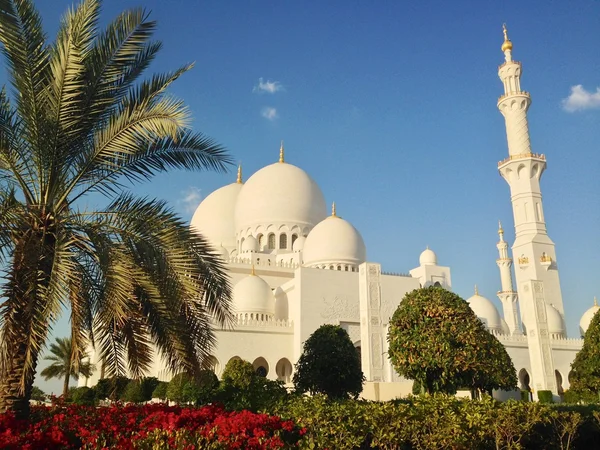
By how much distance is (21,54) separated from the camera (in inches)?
246

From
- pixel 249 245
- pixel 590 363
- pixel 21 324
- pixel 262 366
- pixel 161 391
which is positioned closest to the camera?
pixel 21 324

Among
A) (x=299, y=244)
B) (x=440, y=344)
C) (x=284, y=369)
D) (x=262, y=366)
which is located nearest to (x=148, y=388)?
(x=262, y=366)

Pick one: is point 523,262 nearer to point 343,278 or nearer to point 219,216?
point 343,278

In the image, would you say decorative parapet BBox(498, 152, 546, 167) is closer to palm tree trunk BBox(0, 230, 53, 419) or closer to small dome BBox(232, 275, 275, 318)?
small dome BBox(232, 275, 275, 318)

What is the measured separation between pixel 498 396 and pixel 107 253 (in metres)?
19.2

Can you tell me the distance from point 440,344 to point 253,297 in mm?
14886

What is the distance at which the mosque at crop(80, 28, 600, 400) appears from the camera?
69.1ft

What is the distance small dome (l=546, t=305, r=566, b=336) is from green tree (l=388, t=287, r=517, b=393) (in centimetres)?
1943

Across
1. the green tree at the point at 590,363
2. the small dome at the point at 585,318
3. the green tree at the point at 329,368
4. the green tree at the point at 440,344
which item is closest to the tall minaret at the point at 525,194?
the small dome at the point at 585,318

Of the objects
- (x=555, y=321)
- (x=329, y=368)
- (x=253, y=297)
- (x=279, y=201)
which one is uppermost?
(x=279, y=201)

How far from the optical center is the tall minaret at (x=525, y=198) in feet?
90.7

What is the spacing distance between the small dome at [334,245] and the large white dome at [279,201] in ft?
8.59

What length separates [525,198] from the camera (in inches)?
1112

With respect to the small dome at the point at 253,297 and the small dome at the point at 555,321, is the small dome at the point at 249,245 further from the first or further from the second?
the small dome at the point at 555,321
